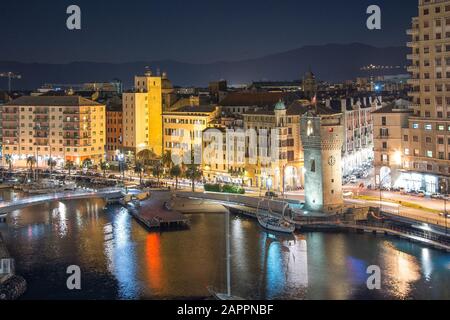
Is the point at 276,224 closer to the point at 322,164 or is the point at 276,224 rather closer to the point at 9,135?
the point at 322,164

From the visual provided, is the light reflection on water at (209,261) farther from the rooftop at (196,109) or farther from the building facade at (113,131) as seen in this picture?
the building facade at (113,131)

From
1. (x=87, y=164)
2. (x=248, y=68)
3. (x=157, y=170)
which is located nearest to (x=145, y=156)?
(x=157, y=170)

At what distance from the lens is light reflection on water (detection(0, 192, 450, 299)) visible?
26.2 metres

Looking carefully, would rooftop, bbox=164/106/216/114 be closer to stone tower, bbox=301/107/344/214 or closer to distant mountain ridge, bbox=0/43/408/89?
stone tower, bbox=301/107/344/214

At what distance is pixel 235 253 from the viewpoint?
3158 cm

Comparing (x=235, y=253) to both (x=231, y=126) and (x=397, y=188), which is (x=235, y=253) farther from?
(x=231, y=126)

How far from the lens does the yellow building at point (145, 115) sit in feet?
196

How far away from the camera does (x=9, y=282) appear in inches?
1029

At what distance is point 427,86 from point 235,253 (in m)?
17.0

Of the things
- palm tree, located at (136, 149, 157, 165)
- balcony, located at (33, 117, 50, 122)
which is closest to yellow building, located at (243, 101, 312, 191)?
palm tree, located at (136, 149, 157, 165)

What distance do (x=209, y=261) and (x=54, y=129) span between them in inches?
1425

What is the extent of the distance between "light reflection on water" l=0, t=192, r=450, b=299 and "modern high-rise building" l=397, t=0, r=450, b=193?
799 cm


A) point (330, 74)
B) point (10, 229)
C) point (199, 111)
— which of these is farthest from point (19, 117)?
point (330, 74)

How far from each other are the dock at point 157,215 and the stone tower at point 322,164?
7.06 metres
